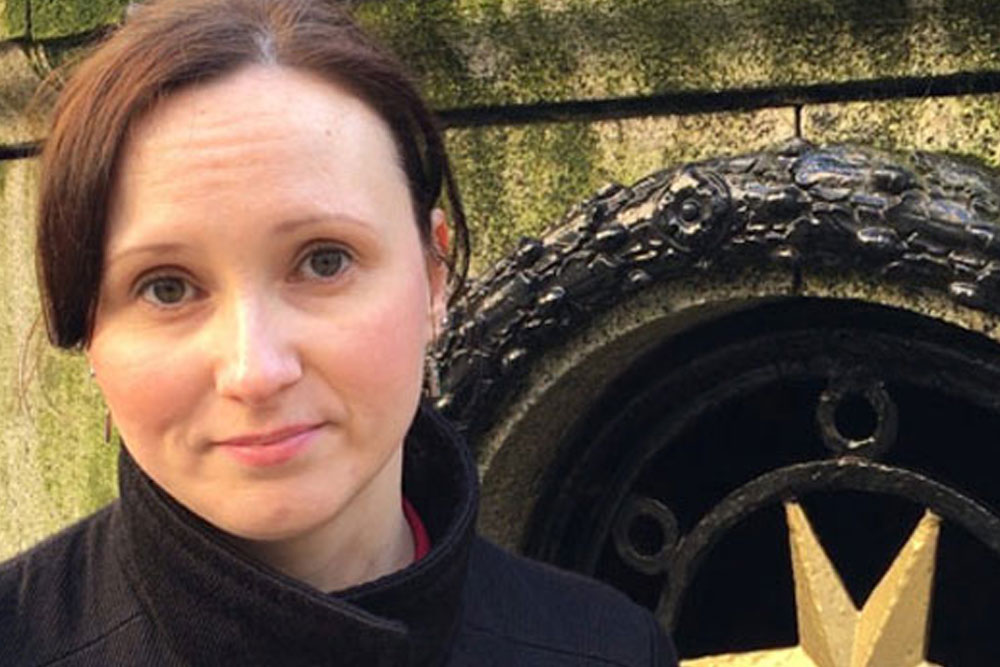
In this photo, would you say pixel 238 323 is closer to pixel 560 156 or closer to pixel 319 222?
pixel 319 222

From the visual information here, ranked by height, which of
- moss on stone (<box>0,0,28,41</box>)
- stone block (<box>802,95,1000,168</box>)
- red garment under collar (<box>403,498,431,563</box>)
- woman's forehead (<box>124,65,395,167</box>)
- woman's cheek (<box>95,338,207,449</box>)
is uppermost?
stone block (<box>802,95,1000,168</box>)

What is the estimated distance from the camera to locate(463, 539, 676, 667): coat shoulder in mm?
2307

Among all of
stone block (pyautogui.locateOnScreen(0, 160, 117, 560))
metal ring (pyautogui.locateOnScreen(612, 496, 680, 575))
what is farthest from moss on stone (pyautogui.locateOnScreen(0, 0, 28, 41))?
metal ring (pyautogui.locateOnScreen(612, 496, 680, 575))

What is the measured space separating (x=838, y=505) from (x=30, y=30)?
1944mm

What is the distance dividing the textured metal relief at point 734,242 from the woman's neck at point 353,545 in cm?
108

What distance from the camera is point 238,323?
6.00 ft

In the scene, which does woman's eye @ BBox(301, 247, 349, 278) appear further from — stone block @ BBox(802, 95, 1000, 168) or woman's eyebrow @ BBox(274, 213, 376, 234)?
stone block @ BBox(802, 95, 1000, 168)

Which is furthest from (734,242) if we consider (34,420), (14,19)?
(34,420)

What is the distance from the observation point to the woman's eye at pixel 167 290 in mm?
1853

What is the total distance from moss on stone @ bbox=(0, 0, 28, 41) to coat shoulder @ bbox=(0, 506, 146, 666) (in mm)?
1957

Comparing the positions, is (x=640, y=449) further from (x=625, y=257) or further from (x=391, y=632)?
(x=391, y=632)

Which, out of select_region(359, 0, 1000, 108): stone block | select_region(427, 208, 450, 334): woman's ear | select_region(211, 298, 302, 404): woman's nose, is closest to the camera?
select_region(211, 298, 302, 404): woman's nose

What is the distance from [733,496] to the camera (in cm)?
332

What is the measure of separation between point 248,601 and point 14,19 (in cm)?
230
